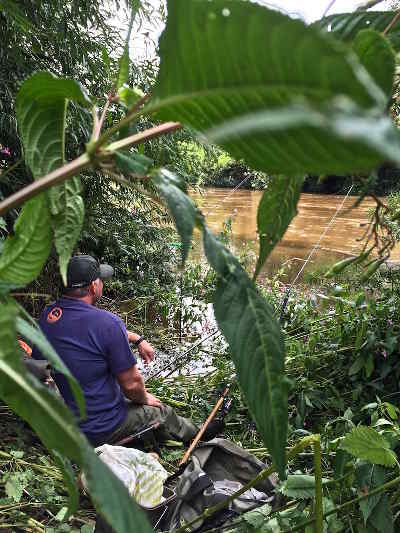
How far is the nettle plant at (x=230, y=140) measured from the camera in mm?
154

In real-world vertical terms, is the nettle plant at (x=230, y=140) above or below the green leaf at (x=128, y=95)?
below

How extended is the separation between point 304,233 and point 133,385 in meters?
7.15

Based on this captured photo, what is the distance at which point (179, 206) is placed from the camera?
0.29 metres

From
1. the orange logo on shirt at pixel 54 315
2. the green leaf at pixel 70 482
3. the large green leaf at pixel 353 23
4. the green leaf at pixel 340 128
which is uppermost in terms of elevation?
the large green leaf at pixel 353 23

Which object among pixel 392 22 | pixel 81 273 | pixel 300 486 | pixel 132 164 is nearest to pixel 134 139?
pixel 132 164

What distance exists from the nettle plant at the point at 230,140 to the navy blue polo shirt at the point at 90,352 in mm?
1748

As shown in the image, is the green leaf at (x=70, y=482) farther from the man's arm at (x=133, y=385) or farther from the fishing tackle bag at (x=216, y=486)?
the man's arm at (x=133, y=385)

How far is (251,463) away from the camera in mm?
1874

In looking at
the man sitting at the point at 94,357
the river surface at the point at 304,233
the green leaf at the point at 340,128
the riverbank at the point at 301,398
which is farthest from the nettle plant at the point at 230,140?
the river surface at the point at 304,233

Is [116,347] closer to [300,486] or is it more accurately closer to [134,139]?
[300,486]

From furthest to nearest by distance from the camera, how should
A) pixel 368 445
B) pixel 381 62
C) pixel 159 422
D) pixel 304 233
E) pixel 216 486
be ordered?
pixel 304 233
pixel 159 422
pixel 216 486
pixel 368 445
pixel 381 62

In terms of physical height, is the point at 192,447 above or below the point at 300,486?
below

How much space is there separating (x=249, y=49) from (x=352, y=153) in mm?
66

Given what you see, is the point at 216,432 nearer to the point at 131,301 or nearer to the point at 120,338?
the point at 120,338
